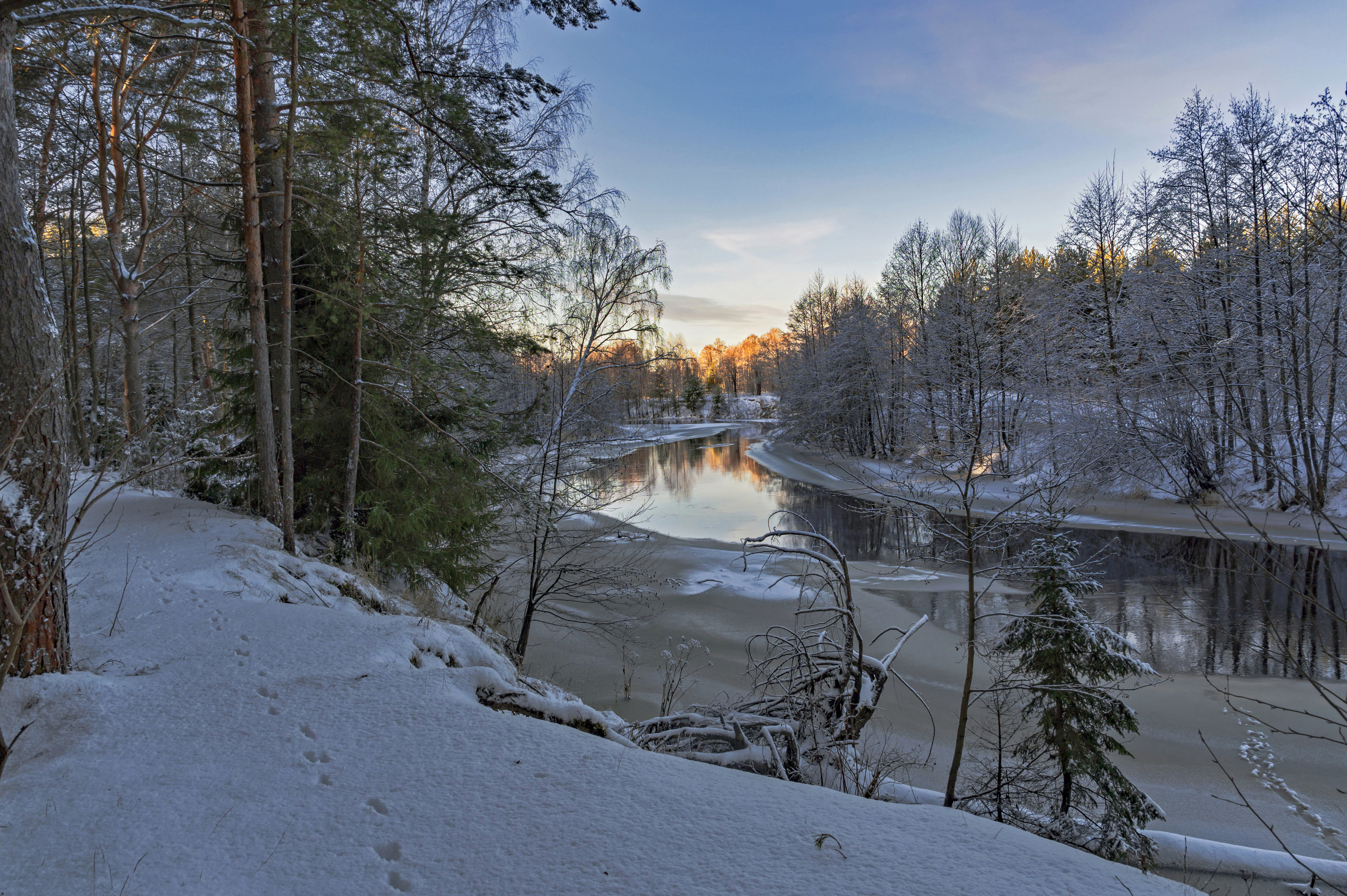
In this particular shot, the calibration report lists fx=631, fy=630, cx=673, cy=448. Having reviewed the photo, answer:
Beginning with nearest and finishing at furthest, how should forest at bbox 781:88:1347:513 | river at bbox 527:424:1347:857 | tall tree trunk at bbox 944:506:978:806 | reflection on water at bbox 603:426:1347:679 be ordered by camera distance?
tall tree trunk at bbox 944:506:978:806
river at bbox 527:424:1347:857
reflection on water at bbox 603:426:1347:679
forest at bbox 781:88:1347:513

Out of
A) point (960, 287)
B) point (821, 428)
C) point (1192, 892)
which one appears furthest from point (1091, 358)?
point (1192, 892)

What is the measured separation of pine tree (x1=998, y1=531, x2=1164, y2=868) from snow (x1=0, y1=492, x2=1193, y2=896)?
3148 mm

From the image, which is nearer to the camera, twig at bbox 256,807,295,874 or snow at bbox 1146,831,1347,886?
twig at bbox 256,807,295,874

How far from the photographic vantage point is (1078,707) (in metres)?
5.43

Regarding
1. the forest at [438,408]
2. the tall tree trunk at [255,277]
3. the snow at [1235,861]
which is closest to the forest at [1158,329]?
A: the forest at [438,408]

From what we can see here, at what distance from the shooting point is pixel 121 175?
10.5 meters

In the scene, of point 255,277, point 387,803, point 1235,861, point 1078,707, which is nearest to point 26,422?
point 387,803

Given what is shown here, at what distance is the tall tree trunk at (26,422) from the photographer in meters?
2.70

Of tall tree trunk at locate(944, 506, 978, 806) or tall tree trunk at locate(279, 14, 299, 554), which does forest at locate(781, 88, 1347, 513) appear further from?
tall tree trunk at locate(279, 14, 299, 554)

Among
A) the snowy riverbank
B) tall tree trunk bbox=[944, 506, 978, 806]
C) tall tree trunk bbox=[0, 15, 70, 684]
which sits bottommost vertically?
the snowy riverbank

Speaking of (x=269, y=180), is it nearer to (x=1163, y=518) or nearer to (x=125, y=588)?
(x=125, y=588)

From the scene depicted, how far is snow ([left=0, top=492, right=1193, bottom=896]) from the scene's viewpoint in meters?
2.01

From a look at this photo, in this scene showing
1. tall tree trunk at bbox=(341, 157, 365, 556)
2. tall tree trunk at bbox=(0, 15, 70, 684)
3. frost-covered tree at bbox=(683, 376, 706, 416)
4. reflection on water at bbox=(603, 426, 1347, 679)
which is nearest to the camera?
tall tree trunk at bbox=(0, 15, 70, 684)

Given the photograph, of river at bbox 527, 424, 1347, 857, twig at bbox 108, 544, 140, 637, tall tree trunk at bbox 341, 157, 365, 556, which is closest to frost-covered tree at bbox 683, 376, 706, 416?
river at bbox 527, 424, 1347, 857
